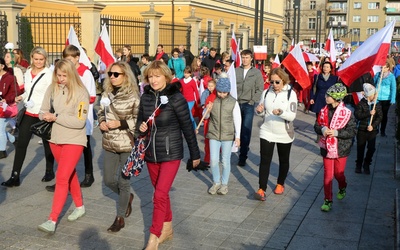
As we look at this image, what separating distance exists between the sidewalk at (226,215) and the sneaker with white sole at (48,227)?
6cm

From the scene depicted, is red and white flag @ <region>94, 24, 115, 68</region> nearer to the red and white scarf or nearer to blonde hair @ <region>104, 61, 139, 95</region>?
blonde hair @ <region>104, 61, 139, 95</region>

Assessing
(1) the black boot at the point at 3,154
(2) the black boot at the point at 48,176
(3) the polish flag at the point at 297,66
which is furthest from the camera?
(1) the black boot at the point at 3,154

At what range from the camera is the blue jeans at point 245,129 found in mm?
9368

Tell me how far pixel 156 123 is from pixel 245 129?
14.6ft

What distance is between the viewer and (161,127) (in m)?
5.18

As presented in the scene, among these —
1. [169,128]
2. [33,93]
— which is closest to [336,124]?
[169,128]

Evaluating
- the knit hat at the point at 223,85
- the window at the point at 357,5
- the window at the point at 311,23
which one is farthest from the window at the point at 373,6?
the knit hat at the point at 223,85

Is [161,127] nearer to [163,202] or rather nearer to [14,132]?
[163,202]

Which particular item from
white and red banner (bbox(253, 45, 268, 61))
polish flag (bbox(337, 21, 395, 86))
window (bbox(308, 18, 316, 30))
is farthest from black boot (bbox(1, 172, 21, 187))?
window (bbox(308, 18, 316, 30))

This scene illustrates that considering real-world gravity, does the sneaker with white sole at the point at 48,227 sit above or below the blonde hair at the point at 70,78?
below

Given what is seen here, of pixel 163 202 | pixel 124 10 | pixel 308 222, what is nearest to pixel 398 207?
pixel 308 222

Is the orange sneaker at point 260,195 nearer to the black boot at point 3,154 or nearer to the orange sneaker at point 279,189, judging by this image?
the orange sneaker at point 279,189

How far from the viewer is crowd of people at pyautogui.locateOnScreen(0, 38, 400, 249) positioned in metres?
5.21

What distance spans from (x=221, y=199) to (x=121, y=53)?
350 inches
